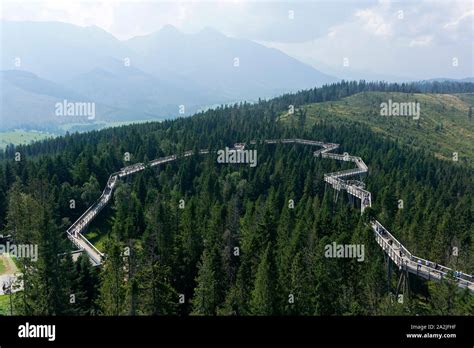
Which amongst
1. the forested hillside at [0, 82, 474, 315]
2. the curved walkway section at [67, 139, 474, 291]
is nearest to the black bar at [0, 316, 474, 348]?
the forested hillside at [0, 82, 474, 315]

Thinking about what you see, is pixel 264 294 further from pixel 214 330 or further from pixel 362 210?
pixel 362 210

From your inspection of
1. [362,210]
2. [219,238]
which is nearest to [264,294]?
[219,238]

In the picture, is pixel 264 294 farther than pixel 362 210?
No

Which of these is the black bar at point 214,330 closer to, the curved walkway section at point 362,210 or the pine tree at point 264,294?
the pine tree at point 264,294

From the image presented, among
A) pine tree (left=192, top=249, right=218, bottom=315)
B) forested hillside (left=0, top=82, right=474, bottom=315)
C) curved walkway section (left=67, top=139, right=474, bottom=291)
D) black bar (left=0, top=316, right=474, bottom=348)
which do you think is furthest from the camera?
curved walkway section (left=67, top=139, right=474, bottom=291)

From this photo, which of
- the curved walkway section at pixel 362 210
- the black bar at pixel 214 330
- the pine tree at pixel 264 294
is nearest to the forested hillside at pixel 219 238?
the pine tree at pixel 264 294

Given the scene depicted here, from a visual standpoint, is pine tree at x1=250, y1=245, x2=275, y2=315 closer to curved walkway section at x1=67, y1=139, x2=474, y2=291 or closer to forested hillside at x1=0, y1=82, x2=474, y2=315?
forested hillside at x1=0, y1=82, x2=474, y2=315

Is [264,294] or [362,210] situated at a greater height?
[362,210]
